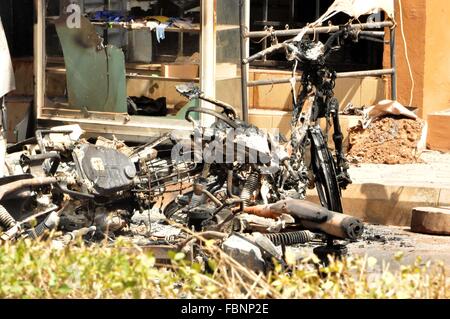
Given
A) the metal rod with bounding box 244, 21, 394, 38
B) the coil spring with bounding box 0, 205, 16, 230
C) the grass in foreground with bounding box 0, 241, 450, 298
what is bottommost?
the coil spring with bounding box 0, 205, 16, 230

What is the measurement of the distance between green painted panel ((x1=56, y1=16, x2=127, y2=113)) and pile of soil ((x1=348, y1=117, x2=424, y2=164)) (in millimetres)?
2748

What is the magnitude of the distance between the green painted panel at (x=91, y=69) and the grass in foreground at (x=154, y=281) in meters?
7.74

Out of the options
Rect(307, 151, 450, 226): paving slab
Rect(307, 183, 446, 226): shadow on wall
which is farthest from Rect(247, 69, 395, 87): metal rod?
Rect(307, 183, 446, 226): shadow on wall

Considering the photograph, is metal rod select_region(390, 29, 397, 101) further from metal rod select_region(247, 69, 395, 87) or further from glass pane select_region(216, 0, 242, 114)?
glass pane select_region(216, 0, 242, 114)

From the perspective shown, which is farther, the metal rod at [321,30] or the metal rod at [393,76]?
the metal rod at [393,76]

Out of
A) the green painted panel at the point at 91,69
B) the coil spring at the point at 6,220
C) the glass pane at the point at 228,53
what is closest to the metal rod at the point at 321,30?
the glass pane at the point at 228,53

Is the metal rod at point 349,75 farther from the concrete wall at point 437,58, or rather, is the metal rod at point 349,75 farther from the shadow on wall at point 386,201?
the shadow on wall at point 386,201

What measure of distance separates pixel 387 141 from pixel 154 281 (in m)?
7.76

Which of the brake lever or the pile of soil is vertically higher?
the brake lever

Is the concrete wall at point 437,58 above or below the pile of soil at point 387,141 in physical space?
above

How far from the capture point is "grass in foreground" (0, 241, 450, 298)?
5.57 meters

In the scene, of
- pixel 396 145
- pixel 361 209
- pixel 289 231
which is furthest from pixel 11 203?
pixel 396 145

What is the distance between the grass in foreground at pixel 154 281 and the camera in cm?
557
